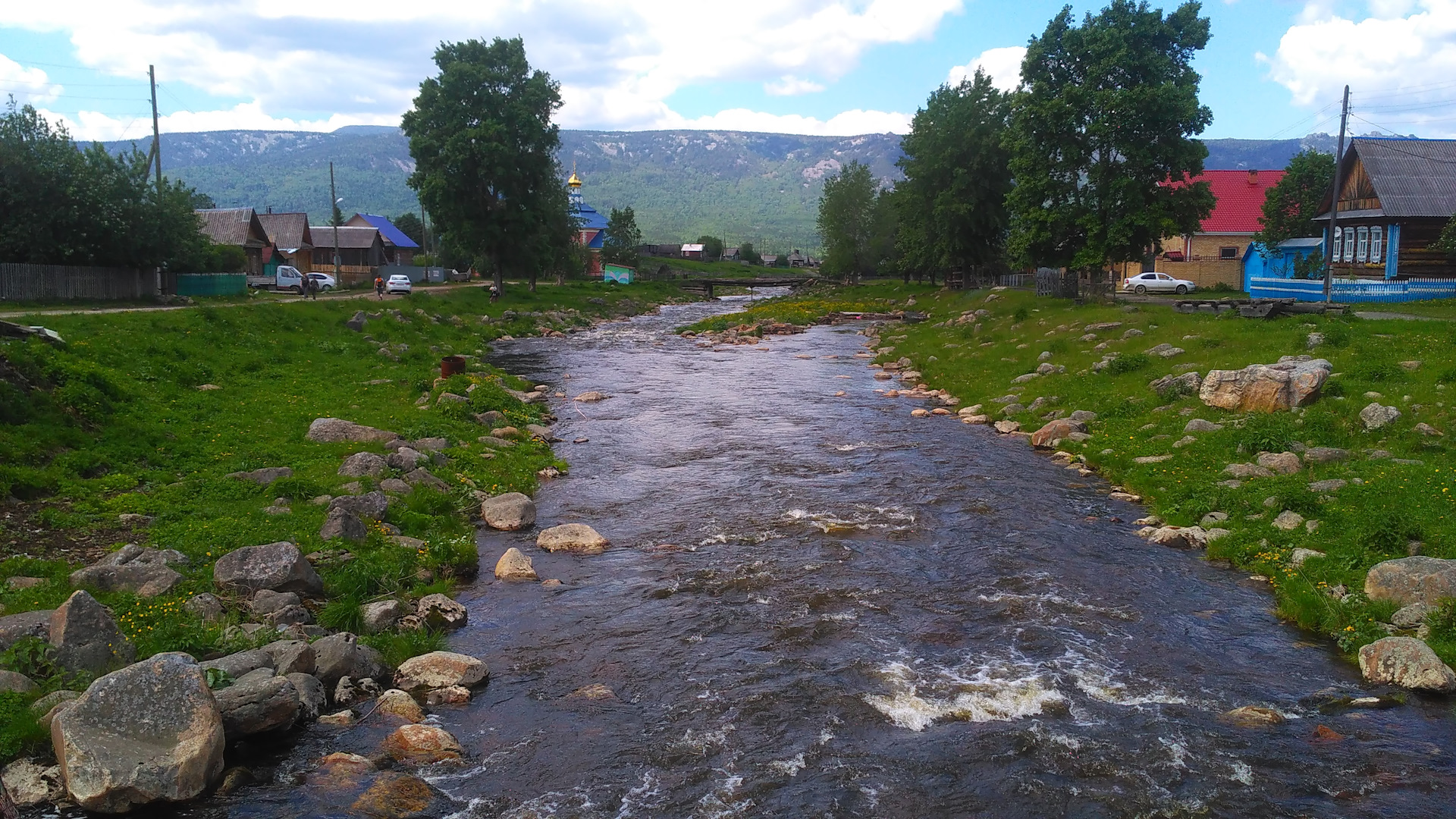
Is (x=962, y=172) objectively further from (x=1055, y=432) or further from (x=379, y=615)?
(x=379, y=615)

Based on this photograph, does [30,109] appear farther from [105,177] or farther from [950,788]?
[950,788]

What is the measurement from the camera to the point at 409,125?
64.6 metres

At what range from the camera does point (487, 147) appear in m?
61.6

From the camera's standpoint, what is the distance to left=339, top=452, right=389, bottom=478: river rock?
17.3 meters

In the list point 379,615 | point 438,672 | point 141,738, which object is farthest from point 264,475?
point 141,738

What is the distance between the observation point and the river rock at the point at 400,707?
988 centimetres

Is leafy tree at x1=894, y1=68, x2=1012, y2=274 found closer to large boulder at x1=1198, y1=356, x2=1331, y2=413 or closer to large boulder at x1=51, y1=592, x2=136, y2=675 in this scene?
large boulder at x1=1198, y1=356, x2=1331, y2=413

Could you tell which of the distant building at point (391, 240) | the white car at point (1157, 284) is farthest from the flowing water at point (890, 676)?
the distant building at point (391, 240)

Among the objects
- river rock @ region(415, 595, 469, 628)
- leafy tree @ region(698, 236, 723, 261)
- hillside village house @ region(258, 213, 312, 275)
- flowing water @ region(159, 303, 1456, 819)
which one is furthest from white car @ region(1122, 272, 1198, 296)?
leafy tree @ region(698, 236, 723, 261)

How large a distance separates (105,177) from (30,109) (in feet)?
12.4

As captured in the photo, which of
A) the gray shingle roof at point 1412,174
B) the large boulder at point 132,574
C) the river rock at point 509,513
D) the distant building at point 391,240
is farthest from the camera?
the distant building at point 391,240

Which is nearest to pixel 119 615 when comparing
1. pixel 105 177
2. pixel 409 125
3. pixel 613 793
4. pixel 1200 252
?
pixel 613 793

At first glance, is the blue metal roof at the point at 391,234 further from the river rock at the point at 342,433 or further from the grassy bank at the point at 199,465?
the river rock at the point at 342,433

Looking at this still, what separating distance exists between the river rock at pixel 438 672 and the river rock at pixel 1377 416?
17323mm
